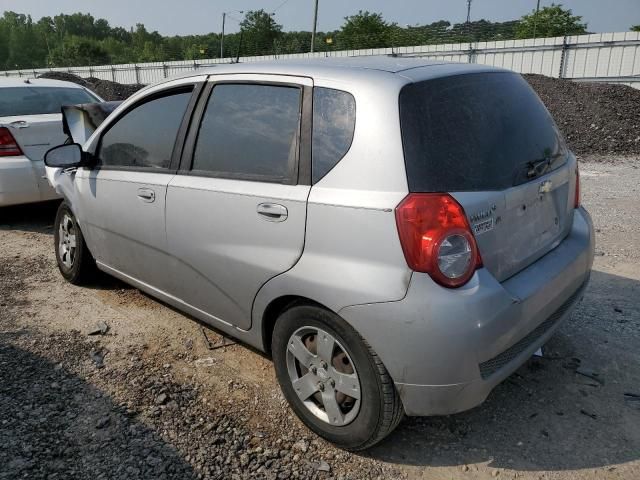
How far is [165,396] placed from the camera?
296 cm

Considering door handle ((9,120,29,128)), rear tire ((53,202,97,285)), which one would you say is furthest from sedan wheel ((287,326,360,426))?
door handle ((9,120,29,128))

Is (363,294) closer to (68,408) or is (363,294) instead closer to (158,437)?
(158,437)

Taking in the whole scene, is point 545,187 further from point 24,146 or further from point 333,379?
point 24,146

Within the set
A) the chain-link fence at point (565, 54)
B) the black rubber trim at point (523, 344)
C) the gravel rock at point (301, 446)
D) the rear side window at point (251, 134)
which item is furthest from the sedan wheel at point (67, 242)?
the chain-link fence at point (565, 54)

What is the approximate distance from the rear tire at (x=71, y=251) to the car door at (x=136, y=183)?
1.10 ft

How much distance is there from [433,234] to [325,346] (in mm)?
744

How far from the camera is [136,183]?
132 inches

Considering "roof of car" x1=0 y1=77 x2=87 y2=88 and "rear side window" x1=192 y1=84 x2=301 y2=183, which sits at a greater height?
"roof of car" x1=0 y1=77 x2=87 y2=88

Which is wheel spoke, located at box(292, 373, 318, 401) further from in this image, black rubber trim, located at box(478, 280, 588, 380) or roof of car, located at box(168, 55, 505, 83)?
roof of car, located at box(168, 55, 505, 83)

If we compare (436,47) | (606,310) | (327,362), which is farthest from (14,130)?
(436,47)

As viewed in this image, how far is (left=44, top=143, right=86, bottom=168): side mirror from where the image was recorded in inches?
149

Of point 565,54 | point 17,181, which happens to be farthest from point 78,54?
point 17,181

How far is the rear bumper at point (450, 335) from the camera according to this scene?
80.7 inches

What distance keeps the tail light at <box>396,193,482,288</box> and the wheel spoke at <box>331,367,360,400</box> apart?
24.6 inches
